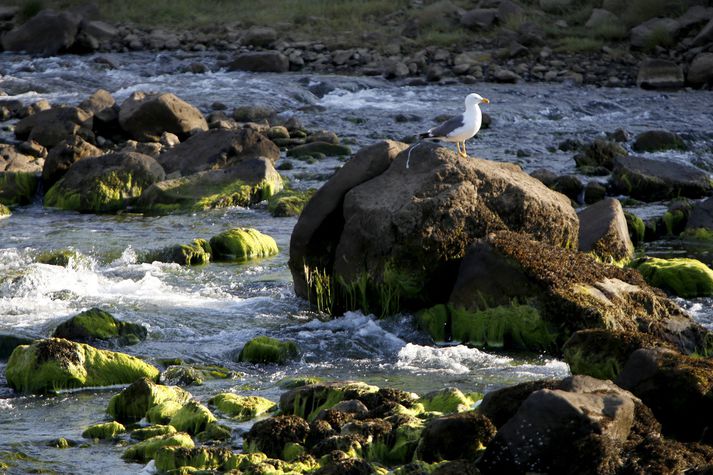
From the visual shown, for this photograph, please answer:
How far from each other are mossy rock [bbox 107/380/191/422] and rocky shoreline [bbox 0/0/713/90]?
920 inches

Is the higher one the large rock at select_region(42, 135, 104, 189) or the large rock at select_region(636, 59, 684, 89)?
the large rock at select_region(42, 135, 104, 189)

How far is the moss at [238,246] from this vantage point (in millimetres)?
14766

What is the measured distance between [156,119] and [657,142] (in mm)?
10130

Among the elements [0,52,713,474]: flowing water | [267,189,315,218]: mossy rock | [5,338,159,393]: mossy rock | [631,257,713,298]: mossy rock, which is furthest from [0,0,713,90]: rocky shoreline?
[5,338,159,393]: mossy rock

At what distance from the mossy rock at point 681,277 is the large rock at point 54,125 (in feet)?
41.4

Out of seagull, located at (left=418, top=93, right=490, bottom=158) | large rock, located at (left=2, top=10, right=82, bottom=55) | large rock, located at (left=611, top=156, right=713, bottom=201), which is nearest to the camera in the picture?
seagull, located at (left=418, top=93, right=490, bottom=158)

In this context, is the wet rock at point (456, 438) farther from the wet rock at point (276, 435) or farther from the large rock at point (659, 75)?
the large rock at point (659, 75)

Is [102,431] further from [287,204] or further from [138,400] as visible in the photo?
[287,204]

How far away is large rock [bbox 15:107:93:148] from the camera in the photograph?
21625mm

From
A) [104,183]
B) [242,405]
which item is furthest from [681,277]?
[104,183]

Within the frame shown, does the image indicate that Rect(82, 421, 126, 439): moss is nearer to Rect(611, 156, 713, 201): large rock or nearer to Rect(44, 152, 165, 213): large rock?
Rect(44, 152, 165, 213): large rock

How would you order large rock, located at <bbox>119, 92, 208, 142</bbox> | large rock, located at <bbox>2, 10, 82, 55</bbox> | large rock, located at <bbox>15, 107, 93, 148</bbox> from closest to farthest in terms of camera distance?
large rock, located at <bbox>15, 107, 93, 148</bbox> → large rock, located at <bbox>119, 92, 208, 142</bbox> → large rock, located at <bbox>2, 10, 82, 55</bbox>

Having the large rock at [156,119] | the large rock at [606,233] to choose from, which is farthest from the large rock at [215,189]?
the large rock at [606,233]

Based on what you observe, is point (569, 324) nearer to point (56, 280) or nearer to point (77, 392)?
point (77, 392)
